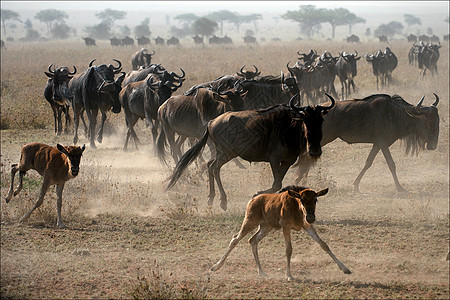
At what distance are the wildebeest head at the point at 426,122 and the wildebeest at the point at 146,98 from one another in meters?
4.52

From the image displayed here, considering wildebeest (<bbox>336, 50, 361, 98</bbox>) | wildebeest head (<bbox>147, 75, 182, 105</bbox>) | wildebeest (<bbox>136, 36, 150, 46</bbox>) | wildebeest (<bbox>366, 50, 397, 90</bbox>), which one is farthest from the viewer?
wildebeest (<bbox>136, 36, 150, 46</bbox>)

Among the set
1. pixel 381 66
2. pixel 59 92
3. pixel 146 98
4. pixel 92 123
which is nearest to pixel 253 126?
pixel 146 98

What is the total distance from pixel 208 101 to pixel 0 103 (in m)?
11.2

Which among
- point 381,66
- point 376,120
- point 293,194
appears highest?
point 381,66

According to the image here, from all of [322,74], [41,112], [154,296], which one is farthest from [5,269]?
[322,74]

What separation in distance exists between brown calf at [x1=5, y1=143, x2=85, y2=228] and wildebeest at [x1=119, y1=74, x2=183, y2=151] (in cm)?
365

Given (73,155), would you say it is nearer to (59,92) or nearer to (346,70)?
(59,92)

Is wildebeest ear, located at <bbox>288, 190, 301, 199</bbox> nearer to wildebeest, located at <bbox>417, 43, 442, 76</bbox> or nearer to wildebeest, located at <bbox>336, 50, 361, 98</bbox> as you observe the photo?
wildebeest, located at <bbox>336, 50, 361, 98</bbox>

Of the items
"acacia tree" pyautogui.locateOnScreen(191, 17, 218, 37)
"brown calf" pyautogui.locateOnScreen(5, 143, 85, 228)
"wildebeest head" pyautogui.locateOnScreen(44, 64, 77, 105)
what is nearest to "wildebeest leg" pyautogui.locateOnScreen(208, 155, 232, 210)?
"brown calf" pyautogui.locateOnScreen(5, 143, 85, 228)

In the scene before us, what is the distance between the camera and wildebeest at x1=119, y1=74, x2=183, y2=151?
1155 cm

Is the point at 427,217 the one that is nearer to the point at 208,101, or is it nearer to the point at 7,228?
the point at 208,101

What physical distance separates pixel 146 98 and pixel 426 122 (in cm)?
533

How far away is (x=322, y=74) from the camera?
19.7 metres

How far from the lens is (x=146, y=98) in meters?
11.9
